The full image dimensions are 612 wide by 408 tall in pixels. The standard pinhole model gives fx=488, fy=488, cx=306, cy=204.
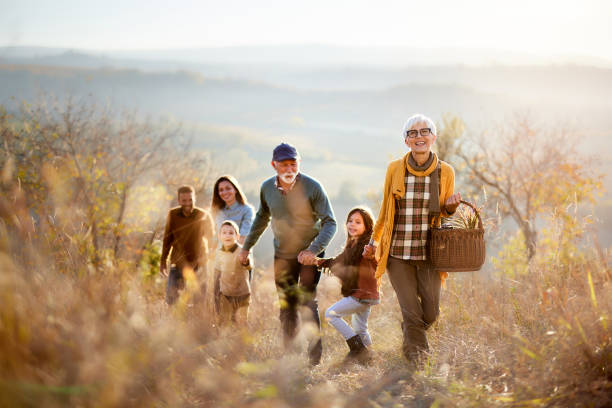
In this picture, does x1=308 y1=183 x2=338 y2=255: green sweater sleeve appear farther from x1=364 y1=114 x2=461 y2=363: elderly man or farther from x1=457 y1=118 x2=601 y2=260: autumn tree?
x1=457 y1=118 x2=601 y2=260: autumn tree

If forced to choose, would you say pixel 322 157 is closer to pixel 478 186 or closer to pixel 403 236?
pixel 478 186

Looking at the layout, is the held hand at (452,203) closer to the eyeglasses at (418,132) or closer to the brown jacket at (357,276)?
the eyeglasses at (418,132)

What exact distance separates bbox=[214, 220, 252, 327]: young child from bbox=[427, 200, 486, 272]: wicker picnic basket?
6.34 ft

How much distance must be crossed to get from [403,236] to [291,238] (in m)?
1.02

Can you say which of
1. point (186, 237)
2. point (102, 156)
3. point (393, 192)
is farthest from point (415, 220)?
point (102, 156)

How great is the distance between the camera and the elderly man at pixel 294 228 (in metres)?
4.19

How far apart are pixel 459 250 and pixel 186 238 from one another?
3310mm

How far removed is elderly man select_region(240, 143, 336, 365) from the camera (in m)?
4.19

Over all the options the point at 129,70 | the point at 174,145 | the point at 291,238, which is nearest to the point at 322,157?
the point at 129,70

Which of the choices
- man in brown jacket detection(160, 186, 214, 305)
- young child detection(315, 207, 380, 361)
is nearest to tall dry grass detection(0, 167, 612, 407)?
young child detection(315, 207, 380, 361)

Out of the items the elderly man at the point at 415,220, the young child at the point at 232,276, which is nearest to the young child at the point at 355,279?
the elderly man at the point at 415,220

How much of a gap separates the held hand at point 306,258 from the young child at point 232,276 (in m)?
0.85

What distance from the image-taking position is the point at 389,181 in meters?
3.89

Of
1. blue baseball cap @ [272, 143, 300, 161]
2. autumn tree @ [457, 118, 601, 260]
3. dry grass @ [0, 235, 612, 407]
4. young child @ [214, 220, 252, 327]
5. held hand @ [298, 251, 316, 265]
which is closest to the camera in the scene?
dry grass @ [0, 235, 612, 407]
